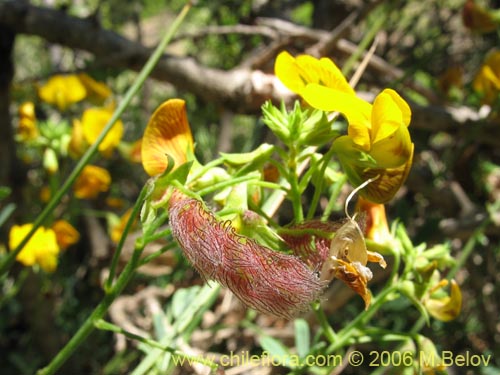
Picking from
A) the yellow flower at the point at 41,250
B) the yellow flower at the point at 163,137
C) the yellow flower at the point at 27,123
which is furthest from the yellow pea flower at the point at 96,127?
the yellow flower at the point at 163,137

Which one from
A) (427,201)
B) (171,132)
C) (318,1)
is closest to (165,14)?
(318,1)

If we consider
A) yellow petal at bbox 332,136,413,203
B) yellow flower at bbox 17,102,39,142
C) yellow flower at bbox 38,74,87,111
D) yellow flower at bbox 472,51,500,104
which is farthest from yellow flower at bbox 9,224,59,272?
yellow flower at bbox 472,51,500,104

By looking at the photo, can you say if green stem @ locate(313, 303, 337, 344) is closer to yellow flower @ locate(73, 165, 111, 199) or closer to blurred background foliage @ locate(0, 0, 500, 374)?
blurred background foliage @ locate(0, 0, 500, 374)

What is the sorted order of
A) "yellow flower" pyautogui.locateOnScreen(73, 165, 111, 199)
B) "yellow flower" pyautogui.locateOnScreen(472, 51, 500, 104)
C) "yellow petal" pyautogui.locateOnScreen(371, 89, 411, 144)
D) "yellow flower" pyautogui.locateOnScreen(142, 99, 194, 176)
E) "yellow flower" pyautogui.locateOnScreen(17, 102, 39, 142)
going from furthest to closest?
1. "yellow flower" pyautogui.locateOnScreen(73, 165, 111, 199)
2. "yellow flower" pyautogui.locateOnScreen(17, 102, 39, 142)
3. "yellow flower" pyautogui.locateOnScreen(472, 51, 500, 104)
4. "yellow flower" pyautogui.locateOnScreen(142, 99, 194, 176)
5. "yellow petal" pyautogui.locateOnScreen(371, 89, 411, 144)

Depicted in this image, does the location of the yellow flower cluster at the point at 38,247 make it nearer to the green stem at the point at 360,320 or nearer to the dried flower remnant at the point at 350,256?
the green stem at the point at 360,320

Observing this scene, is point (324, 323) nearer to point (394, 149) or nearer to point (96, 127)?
point (394, 149)

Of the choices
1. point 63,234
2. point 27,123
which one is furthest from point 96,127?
point 63,234

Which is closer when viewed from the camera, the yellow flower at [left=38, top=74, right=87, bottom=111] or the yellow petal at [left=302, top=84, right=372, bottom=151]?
the yellow petal at [left=302, top=84, right=372, bottom=151]
